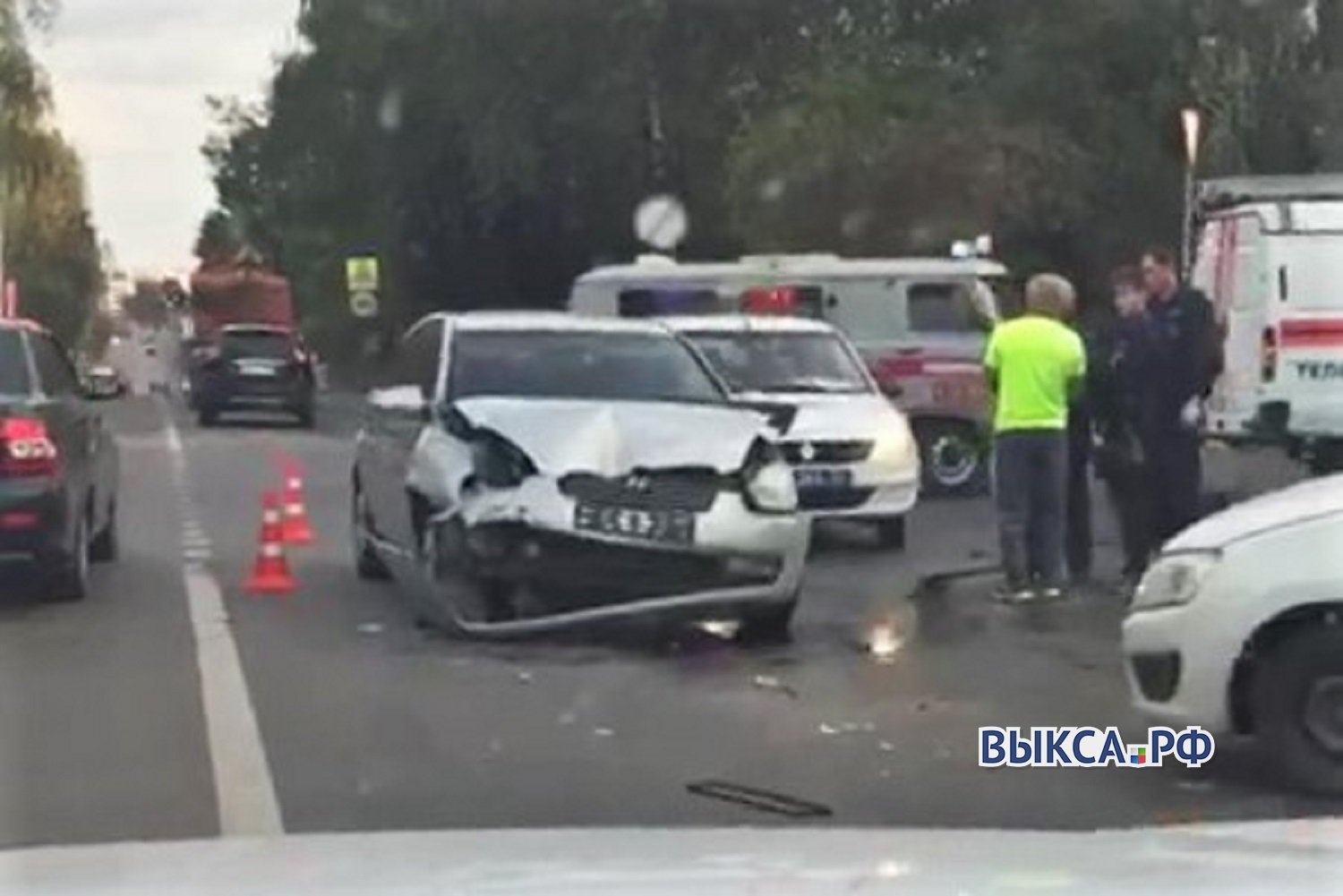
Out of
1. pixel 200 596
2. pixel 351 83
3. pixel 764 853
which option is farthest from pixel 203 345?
pixel 764 853

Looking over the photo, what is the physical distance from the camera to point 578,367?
13.4 meters

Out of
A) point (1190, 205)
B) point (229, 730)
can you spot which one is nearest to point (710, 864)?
point (229, 730)

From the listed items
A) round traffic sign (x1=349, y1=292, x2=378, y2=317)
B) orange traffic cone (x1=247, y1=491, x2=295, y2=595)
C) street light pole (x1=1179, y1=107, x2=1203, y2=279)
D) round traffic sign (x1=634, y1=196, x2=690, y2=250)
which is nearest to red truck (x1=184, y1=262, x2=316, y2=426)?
round traffic sign (x1=349, y1=292, x2=378, y2=317)

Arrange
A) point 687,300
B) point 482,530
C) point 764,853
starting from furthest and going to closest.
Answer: point 687,300 < point 482,530 < point 764,853

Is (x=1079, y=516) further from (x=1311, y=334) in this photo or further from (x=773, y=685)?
(x=1311, y=334)

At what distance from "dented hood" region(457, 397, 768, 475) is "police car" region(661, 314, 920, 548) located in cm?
376

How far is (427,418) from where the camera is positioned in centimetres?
1315

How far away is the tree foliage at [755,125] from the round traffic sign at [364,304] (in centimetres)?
99

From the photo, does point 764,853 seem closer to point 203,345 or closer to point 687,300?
point 687,300

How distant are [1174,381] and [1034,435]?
0.73 meters

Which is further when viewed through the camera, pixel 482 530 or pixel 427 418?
pixel 427 418

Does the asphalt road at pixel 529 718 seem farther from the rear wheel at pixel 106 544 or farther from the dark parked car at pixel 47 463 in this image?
the rear wheel at pixel 106 544

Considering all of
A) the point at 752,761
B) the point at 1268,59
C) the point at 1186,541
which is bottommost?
the point at 752,761

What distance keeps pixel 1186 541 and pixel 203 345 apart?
1437 inches
